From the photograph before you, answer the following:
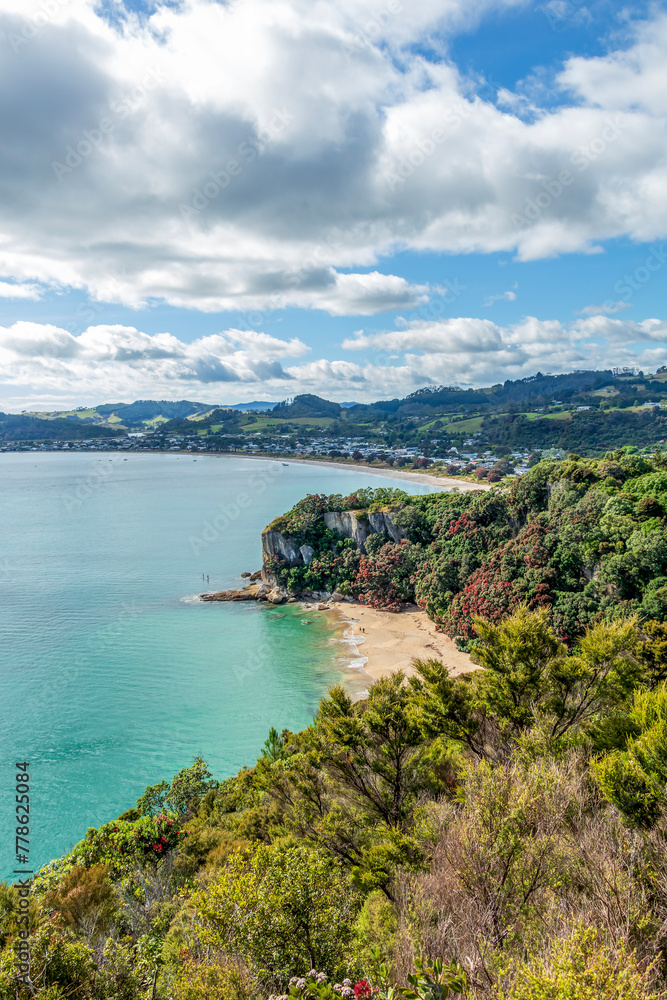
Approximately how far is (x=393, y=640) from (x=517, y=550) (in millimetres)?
12353

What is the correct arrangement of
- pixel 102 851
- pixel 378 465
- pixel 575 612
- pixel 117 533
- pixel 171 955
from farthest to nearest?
1. pixel 378 465
2. pixel 117 533
3. pixel 575 612
4. pixel 102 851
5. pixel 171 955

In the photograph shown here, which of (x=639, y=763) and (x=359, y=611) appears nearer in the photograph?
(x=639, y=763)

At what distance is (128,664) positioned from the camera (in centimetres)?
3741

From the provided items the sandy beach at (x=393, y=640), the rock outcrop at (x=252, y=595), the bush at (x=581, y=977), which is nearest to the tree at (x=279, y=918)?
the bush at (x=581, y=977)

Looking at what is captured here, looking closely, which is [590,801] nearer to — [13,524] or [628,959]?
[628,959]

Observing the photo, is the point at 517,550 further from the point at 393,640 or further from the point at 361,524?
the point at 361,524

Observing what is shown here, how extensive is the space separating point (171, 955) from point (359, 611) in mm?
39589

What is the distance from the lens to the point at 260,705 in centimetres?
3244

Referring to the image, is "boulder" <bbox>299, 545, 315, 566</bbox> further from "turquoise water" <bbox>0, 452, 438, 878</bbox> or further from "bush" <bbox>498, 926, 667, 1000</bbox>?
"bush" <bbox>498, 926, 667, 1000</bbox>

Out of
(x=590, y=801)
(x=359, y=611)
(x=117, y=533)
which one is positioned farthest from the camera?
(x=117, y=533)

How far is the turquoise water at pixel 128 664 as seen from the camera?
25.7m

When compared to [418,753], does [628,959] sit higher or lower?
higher

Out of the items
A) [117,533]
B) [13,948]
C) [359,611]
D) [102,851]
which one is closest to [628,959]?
[13,948]

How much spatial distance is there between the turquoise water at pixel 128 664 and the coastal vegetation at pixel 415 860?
6404 mm
